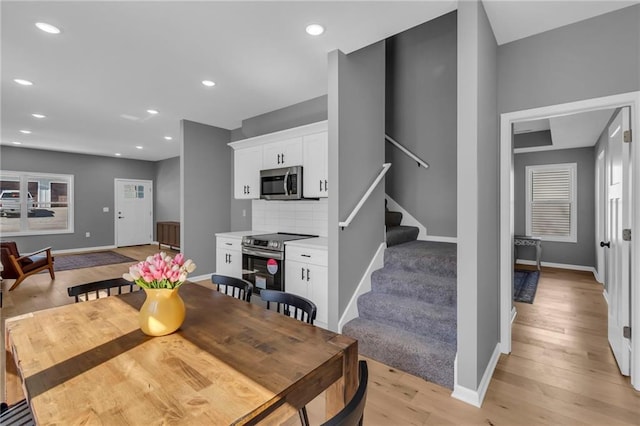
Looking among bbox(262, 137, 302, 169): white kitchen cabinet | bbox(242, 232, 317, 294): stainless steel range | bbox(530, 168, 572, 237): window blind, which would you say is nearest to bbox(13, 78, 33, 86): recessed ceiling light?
bbox(262, 137, 302, 169): white kitchen cabinet

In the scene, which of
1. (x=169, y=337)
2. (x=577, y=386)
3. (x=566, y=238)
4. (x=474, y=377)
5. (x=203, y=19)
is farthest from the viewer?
(x=566, y=238)

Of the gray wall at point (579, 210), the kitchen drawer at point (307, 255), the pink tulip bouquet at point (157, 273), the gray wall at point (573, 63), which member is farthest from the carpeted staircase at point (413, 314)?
the gray wall at point (579, 210)

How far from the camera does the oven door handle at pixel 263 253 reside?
142 inches

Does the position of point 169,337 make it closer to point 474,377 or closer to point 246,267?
point 474,377

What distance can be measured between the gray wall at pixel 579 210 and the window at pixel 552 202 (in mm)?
89

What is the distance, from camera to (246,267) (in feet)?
13.1

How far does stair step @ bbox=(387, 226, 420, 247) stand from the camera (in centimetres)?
351

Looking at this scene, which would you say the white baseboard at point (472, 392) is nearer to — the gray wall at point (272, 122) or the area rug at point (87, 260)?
the gray wall at point (272, 122)

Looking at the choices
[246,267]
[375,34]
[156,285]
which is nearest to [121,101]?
[246,267]

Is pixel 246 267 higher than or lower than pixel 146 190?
lower

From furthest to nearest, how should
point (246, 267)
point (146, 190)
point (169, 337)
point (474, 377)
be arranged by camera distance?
point (146, 190), point (246, 267), point (474, 377), point (169, 337)

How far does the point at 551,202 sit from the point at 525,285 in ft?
8.03

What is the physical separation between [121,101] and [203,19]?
2586 mm

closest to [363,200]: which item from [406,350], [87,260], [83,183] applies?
[406,350]
